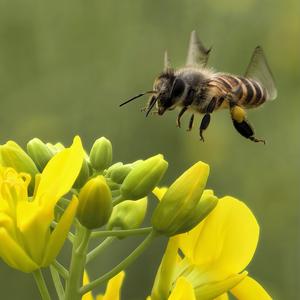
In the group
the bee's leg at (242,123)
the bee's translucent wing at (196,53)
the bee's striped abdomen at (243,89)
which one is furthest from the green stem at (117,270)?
the bee's translucent wing at (196,53)

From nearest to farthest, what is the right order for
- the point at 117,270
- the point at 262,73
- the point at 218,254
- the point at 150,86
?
the point at 117,270 → the point at 218,254 → the point at 262,73 → the point at 150,86

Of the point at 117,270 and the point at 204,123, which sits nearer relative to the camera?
the point at 117,270

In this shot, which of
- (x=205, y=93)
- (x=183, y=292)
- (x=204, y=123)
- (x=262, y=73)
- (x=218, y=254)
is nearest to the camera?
(x=183, y=292)

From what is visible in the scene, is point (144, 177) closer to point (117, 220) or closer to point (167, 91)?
point (117, 220)

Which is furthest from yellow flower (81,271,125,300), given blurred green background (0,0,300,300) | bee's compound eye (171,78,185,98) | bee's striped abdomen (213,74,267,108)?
blurred green background (0,0,300,300)

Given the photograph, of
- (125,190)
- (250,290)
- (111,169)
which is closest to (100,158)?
(111,169)

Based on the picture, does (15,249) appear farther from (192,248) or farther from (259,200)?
(259,200)

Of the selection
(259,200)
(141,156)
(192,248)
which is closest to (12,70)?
(141,156)

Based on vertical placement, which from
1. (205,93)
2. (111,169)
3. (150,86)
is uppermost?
(205,93)
